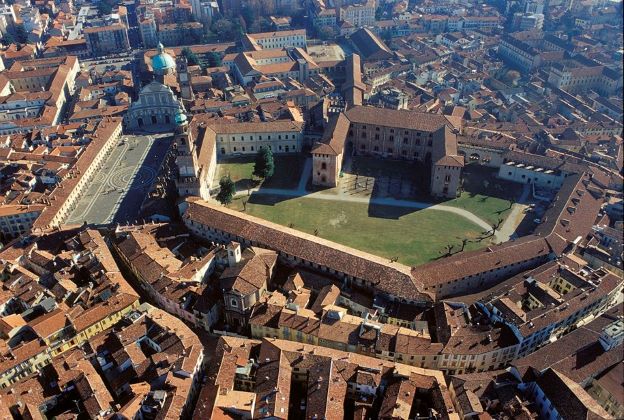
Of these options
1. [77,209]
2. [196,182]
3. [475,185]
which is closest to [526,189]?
[475,185]

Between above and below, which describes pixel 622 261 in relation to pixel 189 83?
below

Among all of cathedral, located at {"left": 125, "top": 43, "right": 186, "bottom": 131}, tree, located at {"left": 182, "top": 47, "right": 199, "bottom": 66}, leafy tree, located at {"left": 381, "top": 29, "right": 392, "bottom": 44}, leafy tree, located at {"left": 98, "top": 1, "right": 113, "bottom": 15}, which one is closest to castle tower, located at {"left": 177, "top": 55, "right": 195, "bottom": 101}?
cathedral, located at {"left": 125, "top": 43, "right": 186, "bottom": 131}

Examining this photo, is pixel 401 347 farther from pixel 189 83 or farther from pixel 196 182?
pixel 189 83

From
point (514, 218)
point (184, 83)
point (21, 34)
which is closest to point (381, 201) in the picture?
point (514, 218)

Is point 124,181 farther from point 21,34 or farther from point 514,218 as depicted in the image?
point 21,34

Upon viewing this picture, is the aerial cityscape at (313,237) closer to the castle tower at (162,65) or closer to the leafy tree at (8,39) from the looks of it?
the castle tower at (162,65)

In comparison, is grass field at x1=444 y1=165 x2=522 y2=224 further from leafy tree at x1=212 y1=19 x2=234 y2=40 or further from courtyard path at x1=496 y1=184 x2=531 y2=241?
leafy tree at x1=212 y1=19 x2=234 y2=40
